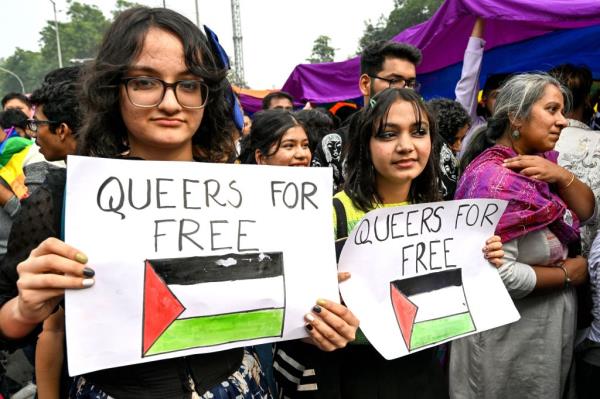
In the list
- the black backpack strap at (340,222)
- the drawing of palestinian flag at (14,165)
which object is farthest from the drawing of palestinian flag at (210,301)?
the drawing of palestinian flag at (14,165)

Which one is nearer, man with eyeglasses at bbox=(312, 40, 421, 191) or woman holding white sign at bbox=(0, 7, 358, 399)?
woman holding white sign at bbox=(0, 7, 358, 399)

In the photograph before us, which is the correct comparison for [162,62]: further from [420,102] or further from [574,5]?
[574,5]

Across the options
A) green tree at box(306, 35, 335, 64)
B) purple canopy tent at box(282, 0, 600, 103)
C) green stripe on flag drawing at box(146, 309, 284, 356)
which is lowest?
green stripe on flag drawing at box(146, 309, 284, 356)

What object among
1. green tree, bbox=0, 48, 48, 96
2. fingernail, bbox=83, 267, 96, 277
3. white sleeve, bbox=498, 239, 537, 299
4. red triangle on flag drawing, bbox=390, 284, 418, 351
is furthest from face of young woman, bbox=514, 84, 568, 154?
green tree, bbox=0, 48, 48, 96

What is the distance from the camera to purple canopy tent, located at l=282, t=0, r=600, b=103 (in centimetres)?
285

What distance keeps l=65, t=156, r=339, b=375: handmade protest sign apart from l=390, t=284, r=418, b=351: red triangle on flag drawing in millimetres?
296

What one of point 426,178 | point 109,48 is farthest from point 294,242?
point 426,178

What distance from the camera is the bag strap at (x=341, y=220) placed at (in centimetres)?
154

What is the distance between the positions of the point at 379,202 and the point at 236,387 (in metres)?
0.84

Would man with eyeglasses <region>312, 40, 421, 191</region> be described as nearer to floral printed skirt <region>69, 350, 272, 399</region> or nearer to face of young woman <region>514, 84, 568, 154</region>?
face of young woman <region>514, 84, 568, 154</region>

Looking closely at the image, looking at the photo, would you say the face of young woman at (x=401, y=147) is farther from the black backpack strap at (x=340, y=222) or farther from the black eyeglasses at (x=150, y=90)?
the black eyeglasses at (x=150, y=90)

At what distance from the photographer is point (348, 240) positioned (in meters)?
1.35

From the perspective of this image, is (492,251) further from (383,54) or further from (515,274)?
(383,54)

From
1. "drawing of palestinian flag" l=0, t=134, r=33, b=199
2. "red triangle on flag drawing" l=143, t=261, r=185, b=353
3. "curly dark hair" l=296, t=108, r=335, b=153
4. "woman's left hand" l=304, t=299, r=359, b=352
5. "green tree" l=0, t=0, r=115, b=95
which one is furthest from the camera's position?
"green tree" l=0, t=0, r=115, b=95
